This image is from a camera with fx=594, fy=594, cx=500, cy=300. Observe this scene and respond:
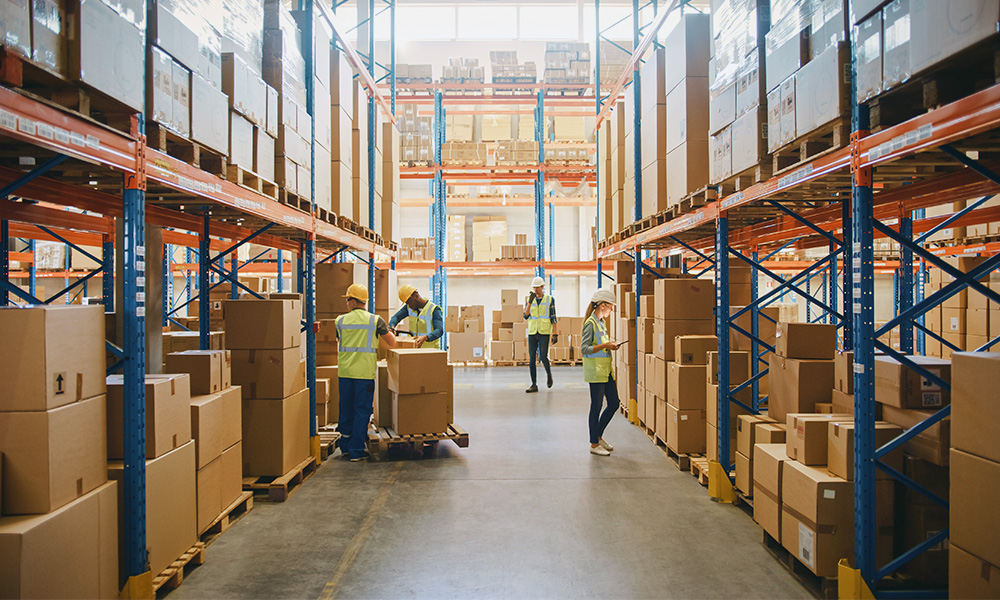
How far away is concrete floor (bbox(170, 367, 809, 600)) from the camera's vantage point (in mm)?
3648

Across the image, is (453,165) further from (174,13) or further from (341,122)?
(174,13)

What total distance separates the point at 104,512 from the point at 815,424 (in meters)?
4.10

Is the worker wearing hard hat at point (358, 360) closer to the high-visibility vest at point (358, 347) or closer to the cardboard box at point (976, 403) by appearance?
the high-visibility vest at point (358, 347)

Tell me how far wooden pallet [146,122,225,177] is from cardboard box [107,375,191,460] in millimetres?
1427

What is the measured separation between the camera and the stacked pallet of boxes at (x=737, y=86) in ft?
15.0

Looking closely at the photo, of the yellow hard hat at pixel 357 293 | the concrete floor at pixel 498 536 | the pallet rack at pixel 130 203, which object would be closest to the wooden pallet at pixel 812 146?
the concrete floor at pixel 498 536

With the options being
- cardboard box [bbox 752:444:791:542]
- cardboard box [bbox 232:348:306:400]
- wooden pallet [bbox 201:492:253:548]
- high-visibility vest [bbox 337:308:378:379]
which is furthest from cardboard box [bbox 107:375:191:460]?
cardboard box [bbox 752:444:791:542]

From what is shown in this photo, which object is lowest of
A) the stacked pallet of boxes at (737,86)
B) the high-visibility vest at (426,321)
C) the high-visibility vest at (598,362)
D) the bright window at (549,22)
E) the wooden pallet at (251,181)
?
the high-visibility vest at (598,362)

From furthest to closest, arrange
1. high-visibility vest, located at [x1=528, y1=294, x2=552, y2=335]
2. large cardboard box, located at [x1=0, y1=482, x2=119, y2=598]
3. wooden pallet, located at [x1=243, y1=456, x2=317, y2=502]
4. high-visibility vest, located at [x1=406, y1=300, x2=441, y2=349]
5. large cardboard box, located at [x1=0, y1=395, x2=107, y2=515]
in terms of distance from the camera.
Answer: high-visibility vest, located at [x1=528, y1=294, x2=552, y2=335], high-visibility vest, located at [x1=406, y1=300, x2=441, y2=349], wooden pallet, located at [x1=243, y1=456, x2=317, y2=502], large cardboard box, located at [x1=0, y1=395, x2=107, y2=515], large cardboard box, located at [x1=0, y1=482, x2=119, y2=598]

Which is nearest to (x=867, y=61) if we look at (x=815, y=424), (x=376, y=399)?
(x=815, y=424)

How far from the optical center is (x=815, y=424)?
147 inches

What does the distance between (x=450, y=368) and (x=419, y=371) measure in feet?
1.67

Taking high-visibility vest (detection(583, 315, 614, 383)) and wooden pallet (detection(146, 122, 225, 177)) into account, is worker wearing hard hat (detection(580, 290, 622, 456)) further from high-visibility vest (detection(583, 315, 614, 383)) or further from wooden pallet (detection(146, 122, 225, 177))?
wooden pallet (detection(146, 122, 225, 177))

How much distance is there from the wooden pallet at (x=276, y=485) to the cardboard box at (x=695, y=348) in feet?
13.3
